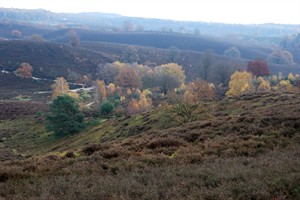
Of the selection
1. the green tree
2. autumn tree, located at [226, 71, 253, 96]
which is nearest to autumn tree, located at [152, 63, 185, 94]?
autumn tree, located at [226, 71, 253, 96]

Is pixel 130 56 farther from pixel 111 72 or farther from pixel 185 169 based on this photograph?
pixel 185 169

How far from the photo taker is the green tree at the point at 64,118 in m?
52.5

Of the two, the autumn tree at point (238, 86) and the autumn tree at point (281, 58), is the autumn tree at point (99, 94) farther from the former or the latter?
the autumn tree at point (281, 58)

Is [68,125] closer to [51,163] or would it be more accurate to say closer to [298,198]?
[51,163]

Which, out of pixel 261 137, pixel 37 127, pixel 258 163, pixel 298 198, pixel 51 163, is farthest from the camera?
pixel 37 127

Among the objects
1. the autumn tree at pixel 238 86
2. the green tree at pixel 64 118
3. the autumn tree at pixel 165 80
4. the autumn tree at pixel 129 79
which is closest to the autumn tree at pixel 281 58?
the autumn tree at pixel 165 80

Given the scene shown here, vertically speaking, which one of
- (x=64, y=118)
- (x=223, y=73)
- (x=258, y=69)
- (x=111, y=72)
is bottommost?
(x=111, y=72)

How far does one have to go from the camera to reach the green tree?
52.5 m

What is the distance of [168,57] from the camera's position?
184m

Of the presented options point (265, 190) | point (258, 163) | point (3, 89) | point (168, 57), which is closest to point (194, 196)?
point (265, 190)

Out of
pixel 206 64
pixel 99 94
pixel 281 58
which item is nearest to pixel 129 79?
pixel 99 94

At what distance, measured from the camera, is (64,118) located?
53.5 metres

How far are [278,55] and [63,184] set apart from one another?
645ft

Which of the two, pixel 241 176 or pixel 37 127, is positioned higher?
pixel 241 176
